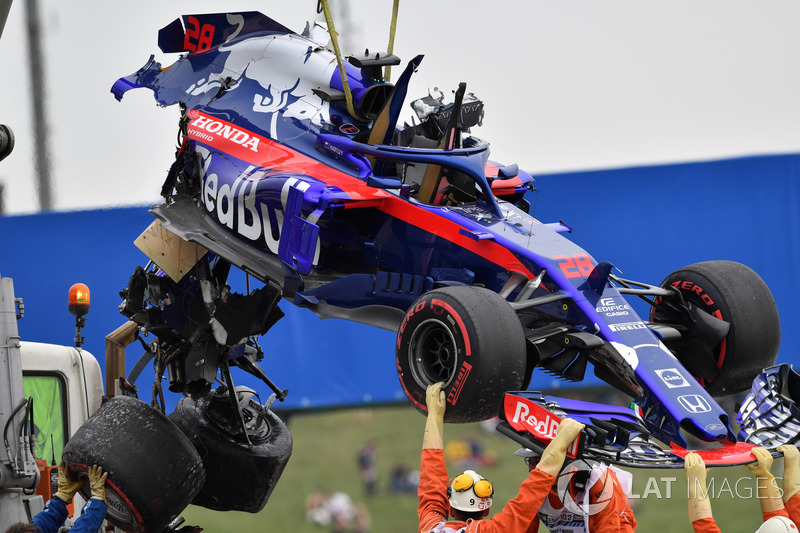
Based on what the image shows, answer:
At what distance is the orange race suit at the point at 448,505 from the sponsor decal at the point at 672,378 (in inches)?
33.8

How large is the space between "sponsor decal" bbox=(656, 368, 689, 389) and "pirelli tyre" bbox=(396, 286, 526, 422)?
71cm

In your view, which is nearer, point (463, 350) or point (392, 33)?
point (463, 350)

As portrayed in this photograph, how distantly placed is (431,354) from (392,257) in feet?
2.84

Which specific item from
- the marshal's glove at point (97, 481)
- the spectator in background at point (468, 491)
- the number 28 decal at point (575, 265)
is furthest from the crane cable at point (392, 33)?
the marshal's glove at point (97, 481)

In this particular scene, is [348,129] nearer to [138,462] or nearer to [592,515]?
[138,462]

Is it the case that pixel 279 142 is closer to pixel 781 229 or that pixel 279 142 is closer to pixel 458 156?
pixel 458 156

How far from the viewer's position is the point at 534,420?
14.3 ft

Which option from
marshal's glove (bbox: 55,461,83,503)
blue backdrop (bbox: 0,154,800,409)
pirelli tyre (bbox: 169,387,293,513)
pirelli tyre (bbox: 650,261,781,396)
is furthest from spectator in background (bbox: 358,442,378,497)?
pirelli tyre (bbox: 650,261,781,396)

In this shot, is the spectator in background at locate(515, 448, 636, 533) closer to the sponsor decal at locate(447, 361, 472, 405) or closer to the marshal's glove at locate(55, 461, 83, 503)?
the sponsor decal at locate(447, 361, 472, 405)

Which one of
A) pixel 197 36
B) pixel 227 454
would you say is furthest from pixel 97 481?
pixel 197 36

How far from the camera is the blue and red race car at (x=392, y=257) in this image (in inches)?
188

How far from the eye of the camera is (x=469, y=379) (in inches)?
176

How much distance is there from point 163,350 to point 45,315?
495 centimetres

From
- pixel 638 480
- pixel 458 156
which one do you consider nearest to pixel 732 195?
pixel 638 480
